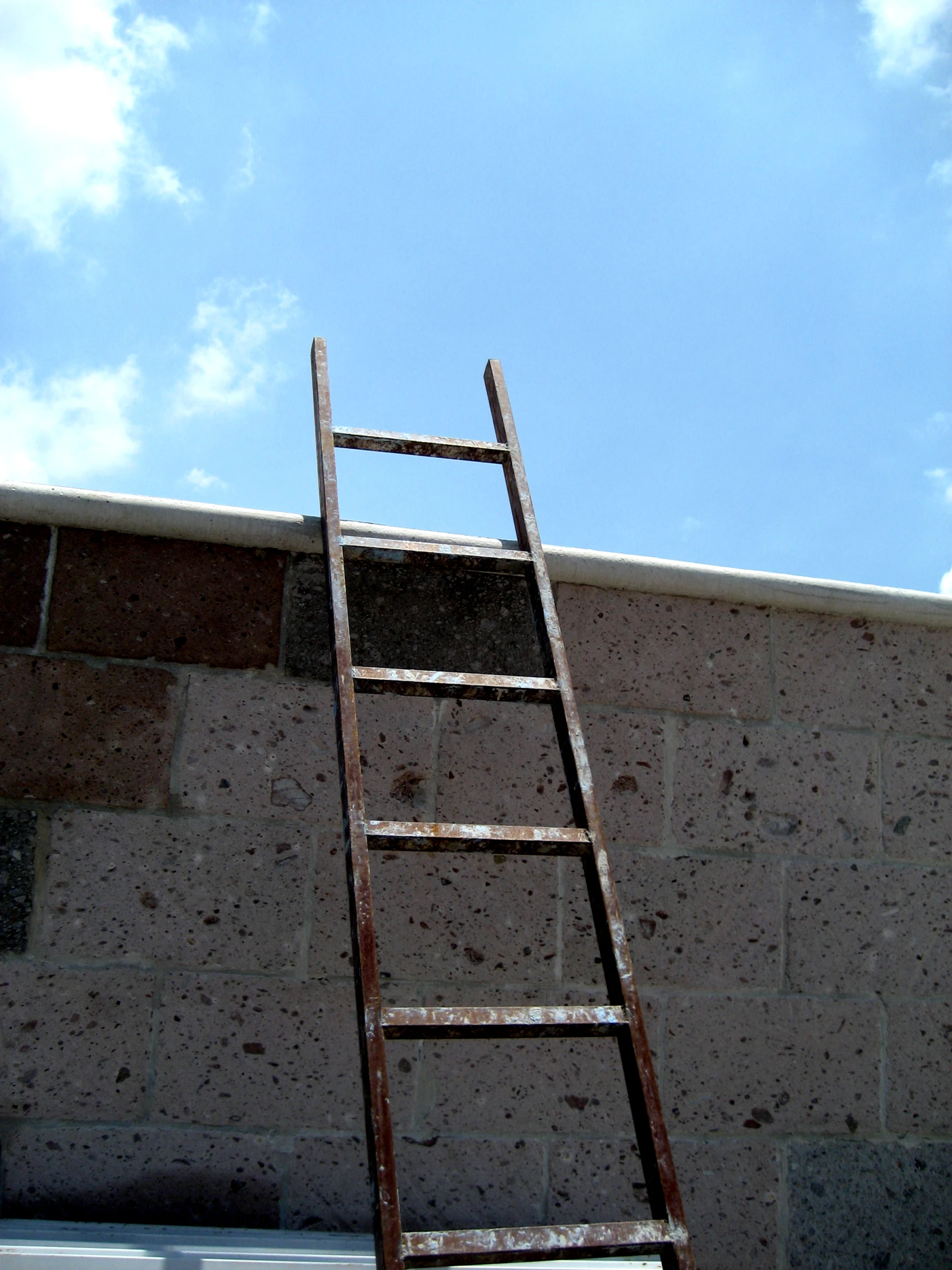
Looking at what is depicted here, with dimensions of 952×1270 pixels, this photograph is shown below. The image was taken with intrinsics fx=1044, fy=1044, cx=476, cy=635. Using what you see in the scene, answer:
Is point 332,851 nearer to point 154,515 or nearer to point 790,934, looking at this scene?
point 154,515

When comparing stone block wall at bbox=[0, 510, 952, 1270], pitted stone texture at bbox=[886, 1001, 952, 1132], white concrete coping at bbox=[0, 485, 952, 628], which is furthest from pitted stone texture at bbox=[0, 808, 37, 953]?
pitted stone texture at bbox=[886, 1001, 952, 1132]

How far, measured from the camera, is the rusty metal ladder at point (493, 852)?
1.36 meters

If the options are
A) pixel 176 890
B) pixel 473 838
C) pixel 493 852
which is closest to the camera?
pixel 473 838

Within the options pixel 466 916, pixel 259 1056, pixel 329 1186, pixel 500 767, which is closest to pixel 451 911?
pixel 466 916

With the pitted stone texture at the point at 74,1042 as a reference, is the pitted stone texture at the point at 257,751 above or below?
above

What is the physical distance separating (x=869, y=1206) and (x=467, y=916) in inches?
45.9

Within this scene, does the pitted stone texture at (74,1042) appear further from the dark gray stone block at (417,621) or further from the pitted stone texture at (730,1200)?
the pitted stone texture at (730,1200)

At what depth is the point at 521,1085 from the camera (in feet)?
7.44

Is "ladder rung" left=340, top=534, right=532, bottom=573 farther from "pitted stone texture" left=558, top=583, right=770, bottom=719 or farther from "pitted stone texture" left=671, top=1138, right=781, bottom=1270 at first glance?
"pitted stone texture" left=671, top=1138, right=781, bottom=1270

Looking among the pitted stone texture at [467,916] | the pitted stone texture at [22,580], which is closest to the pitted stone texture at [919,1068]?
the pitted stone texture at [467,916]

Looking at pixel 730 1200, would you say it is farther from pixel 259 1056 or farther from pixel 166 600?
pixel 166 600

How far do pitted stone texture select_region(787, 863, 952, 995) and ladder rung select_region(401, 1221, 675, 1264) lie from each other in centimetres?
117

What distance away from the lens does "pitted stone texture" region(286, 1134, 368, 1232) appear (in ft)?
7.04

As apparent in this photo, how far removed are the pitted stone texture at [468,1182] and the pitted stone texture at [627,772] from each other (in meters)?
0.71
